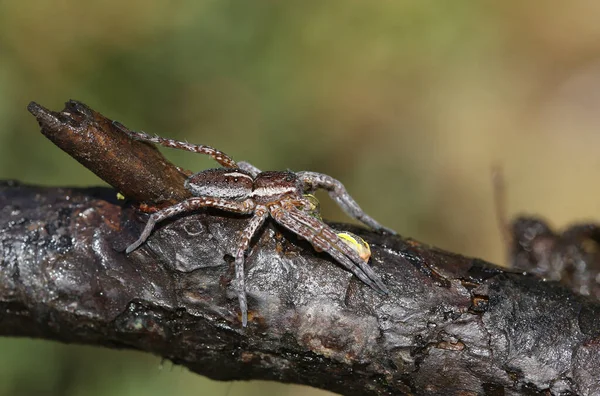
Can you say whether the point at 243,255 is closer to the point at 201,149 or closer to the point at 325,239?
the point at 325,239

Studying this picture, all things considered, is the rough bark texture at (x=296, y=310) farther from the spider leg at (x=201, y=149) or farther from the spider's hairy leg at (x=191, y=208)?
the spider leg at (x=201, y=149)

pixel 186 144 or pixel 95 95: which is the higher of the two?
pixel 95 95

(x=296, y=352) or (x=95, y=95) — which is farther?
(x=95, y=95)

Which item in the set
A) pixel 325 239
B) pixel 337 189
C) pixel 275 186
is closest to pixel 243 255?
pixel 325 239

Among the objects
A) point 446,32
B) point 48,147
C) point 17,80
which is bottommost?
point 48,147

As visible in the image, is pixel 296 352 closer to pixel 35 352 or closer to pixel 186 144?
pixel 186 144

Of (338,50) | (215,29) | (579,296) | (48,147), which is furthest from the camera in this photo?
(338,50)

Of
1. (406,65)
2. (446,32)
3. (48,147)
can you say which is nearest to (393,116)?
(406,65)

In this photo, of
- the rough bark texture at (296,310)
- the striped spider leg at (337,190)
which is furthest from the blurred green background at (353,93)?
the rough bark texture at (296,310)
